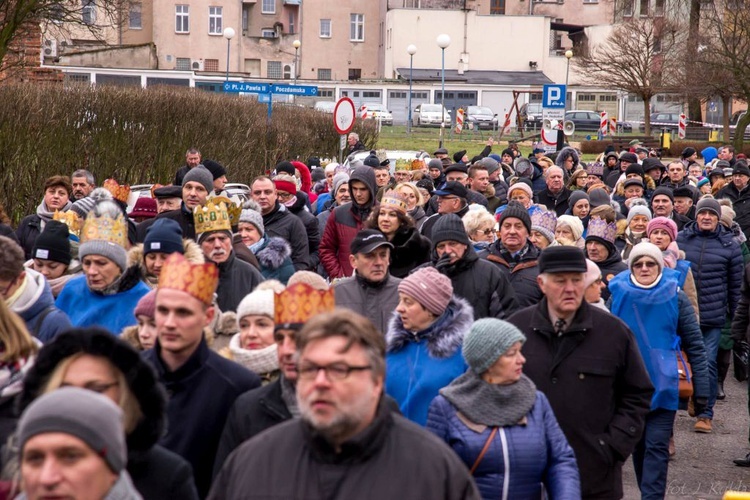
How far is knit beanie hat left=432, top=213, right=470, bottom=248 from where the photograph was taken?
8.55 meters

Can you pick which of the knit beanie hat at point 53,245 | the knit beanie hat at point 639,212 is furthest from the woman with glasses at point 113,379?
the knit beanie hat at point 639,212

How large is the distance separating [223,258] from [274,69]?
76841mm

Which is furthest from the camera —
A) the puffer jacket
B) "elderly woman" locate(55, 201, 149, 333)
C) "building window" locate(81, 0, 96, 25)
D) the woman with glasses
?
"building window" locate(81, 0, 96, 25)

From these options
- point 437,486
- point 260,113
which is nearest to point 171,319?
point 437,486

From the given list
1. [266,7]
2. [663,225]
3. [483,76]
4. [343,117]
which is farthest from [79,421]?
[266,7]

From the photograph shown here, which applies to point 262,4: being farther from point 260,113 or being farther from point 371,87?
point 260,113

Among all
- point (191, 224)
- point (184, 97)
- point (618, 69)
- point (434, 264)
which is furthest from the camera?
point (618, 69)

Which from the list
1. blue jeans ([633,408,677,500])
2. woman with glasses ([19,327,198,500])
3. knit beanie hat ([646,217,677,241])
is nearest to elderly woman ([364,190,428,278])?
blue jeans ([633,408,677,500])

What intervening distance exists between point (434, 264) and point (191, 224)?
8.54ft

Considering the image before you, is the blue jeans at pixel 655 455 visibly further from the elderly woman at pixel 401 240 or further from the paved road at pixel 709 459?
the elderly woman at pixel 401 240

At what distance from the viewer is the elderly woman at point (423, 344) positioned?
20.9 feet

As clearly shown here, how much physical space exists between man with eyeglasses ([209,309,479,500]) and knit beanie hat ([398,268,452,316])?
2547 millimetres

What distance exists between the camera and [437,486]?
12.4 feet

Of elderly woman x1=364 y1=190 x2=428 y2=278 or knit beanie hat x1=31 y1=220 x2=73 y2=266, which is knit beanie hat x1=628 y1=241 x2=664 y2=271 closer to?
elderly woman x1=364 y1=190 x2=428 y2=278
